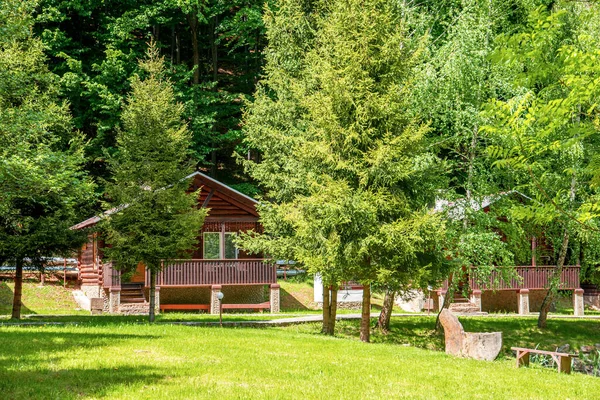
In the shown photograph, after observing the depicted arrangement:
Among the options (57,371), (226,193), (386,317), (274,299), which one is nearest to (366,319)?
(386,317)

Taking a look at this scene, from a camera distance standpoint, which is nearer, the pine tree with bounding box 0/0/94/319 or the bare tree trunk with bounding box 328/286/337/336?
the pine tree with bounding box 0/0/94/319

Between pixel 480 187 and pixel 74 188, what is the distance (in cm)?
1391

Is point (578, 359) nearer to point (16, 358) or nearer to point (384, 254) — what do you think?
point (384, 254)

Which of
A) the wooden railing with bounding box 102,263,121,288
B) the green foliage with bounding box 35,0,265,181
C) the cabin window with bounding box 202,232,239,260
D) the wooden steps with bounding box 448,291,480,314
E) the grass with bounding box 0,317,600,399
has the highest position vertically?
the green foliage with bounding box 35,0,265,181

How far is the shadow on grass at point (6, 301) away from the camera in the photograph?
101 ft

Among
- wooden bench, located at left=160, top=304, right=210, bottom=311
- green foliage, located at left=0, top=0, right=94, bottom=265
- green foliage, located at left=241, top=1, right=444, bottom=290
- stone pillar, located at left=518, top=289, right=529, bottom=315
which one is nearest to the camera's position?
green foliage, located at left=0, top=0, right=94, bottom=265

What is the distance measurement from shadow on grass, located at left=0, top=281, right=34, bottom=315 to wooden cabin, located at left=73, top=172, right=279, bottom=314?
2.80m

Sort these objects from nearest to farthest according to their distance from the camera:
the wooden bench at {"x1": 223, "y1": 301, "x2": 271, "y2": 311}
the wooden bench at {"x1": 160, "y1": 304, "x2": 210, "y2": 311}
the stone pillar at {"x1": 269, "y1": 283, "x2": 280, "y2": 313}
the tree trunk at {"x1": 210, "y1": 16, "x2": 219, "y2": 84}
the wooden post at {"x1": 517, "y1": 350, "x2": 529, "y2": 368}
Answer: the wooden post at {"x1": 517, "y1": 350, "x2": 529, "y2": 368} < the wooden bench at {"x1": 223, "y1": 301, "x2": 271, "y2": 311} < the wooden bench at {"x1": 160, "y1": 304, "x2": 210, "y2": 311} < the stone pillar at {"x1": 269, "y1": 283, "x2": 280, "y2": 313} < the tree trunk at {"x1": 210, "y1": 16, "x2": 219, "y2": 84}

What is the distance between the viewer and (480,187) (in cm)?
2650

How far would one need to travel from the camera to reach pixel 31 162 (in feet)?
63.5

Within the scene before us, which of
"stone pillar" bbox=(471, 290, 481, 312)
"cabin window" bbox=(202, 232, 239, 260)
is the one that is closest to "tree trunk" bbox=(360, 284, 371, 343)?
"cabin window" bbox=(202, 232, 239, 260)

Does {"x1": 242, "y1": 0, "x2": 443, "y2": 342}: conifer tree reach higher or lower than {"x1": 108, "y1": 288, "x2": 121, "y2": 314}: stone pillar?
higher

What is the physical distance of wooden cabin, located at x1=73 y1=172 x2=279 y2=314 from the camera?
3241cm

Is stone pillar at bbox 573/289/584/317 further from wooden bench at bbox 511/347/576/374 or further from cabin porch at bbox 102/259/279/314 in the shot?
wooden bench at bbox 511/347/576/374
